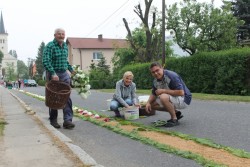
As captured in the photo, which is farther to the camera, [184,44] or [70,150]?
[184,44]

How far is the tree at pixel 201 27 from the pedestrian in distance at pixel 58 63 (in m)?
25.4

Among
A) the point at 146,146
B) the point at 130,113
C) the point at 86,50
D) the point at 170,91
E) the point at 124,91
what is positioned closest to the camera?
the point at 146,146

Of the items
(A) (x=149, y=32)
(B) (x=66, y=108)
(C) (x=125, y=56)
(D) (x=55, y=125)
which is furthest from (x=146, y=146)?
(C) (x=125, y=56)

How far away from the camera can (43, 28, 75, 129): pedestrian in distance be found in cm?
772

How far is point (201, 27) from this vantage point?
107 ft

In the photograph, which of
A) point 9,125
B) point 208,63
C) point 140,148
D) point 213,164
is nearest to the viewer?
point 213,164

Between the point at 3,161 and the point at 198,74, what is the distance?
18.2 meters

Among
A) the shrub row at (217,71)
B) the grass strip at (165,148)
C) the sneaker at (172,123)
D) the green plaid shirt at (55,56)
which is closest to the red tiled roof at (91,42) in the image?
the shrub row at (217,71)

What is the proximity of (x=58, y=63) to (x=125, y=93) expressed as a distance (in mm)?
1977

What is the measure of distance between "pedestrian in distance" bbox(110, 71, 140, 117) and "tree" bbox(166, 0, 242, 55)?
24.0 metres

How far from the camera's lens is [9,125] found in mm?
8094

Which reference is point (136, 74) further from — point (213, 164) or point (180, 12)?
point (213, 164)

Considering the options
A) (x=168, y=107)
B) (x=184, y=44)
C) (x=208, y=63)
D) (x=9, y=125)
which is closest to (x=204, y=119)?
(x=168, y=107)

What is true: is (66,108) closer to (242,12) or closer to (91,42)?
(242,12)
